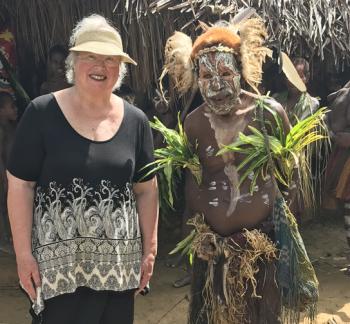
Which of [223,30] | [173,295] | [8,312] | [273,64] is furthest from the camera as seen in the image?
[273,64]

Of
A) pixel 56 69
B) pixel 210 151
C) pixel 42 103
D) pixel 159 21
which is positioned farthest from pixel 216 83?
pixel 56 69

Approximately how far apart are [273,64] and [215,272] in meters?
3.40

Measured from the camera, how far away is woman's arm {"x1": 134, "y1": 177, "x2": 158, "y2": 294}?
2.48 metres

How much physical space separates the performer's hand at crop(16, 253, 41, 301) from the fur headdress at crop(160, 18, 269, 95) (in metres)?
1.23

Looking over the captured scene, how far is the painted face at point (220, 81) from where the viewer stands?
2.72 m

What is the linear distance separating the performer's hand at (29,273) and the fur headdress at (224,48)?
4.04 feet

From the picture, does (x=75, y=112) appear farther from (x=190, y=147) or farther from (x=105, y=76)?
A: (x=190, y=147)

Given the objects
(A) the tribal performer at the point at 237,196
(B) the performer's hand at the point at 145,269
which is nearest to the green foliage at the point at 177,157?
(A) the tribal performer at the point at 237,196

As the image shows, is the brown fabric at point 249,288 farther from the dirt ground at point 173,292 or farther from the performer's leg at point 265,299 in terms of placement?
the dirt ground at point 173,292

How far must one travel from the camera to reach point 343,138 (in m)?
4.66

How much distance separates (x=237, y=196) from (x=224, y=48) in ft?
2.47

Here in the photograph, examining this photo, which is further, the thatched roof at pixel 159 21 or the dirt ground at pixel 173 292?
the thatched roof at pixel 159 21

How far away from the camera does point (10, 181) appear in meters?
2.26

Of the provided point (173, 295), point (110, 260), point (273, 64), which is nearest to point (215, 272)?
point (110, 260)
